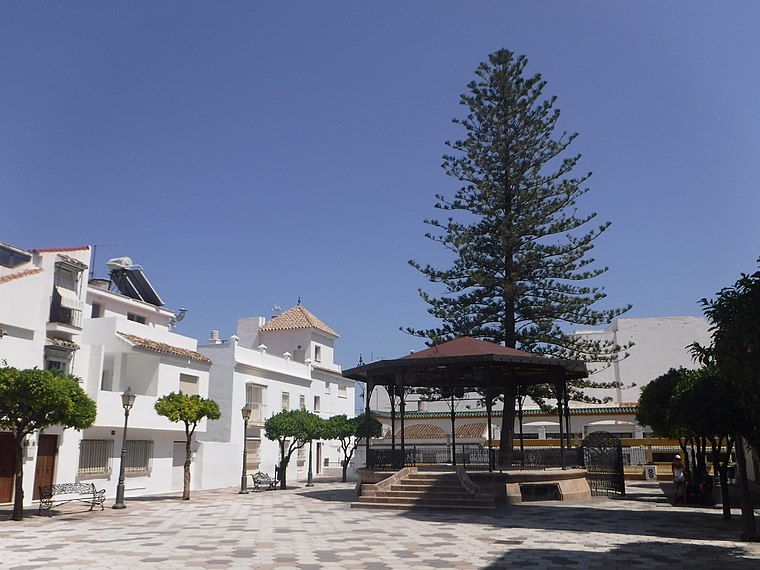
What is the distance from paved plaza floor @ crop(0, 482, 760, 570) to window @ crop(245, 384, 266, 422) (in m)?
14.4

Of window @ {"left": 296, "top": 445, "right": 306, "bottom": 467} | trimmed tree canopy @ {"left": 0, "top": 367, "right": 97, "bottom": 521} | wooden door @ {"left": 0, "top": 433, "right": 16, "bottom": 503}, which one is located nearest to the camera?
trimmed tree canopy @ {"left": 0, "top": 367, "right": 97, "bottom": 521}

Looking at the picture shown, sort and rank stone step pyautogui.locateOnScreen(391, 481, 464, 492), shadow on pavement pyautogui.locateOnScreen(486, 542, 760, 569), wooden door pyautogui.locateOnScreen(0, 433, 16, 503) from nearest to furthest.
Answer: shadow on pavement pyautogui.locateOnScreen(486, 542, 760, 569), stone step pyautogui.locateOnScreen(391, 481, 464, 492), wooden door pyautogui.locateOnScreen(0, 433, 16, 503)

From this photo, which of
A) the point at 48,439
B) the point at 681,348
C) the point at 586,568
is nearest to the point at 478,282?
the point at 48,439

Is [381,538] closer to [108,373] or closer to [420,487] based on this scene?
[420,487]

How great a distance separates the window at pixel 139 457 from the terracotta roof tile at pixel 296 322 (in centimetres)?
1698

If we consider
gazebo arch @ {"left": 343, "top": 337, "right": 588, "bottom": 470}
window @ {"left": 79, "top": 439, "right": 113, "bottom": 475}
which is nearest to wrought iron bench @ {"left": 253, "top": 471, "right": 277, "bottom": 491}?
window @ {"left": 79, "top": 439, "right": 113, "bottom": 475}

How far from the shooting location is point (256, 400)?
105ft

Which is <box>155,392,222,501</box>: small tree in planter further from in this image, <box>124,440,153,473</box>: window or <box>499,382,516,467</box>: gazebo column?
<box>499,382,516,467</box>: gazebo column

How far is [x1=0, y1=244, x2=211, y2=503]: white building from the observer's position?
60.6 feet

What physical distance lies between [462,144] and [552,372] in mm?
11257

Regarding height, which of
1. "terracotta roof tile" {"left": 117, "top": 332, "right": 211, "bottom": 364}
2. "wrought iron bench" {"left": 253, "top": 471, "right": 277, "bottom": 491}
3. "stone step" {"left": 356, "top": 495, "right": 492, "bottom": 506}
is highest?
"terracotta roof tile" {"left": 117, "top": 332, "right": 211, "bottom": 364}

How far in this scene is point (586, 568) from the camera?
8.27 meters

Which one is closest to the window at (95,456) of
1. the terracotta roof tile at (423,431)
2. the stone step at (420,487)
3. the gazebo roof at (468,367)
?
the gazebo roof at (468,367)

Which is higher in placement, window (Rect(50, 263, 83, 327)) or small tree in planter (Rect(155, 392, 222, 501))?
window (Rect(50, 263, 83, 327))
